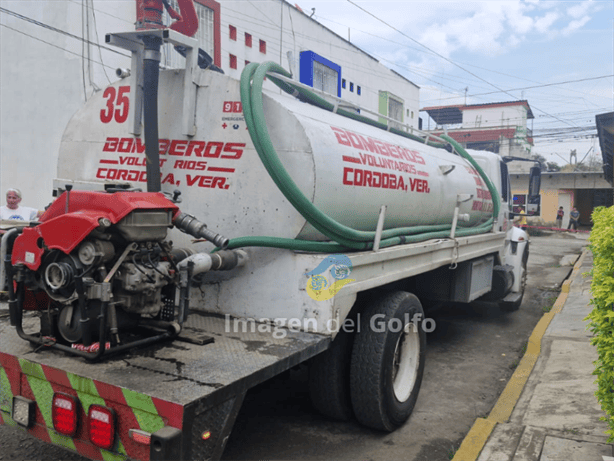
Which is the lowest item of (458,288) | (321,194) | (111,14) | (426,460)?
(426,460)


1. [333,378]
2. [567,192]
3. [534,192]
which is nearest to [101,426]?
[333,378]

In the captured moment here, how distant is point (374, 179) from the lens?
4.10 metres

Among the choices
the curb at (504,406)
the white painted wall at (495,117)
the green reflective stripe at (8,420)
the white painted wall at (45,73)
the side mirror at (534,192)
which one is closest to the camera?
the green reflective stripe at (8,420)

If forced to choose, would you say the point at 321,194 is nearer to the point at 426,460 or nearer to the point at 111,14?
the point at 426,460

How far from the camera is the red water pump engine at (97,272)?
2623mm

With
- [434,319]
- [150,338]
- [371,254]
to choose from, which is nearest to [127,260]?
[150,338]

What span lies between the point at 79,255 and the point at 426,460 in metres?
2.64

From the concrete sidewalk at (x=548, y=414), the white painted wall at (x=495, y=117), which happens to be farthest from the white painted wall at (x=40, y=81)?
the white painted wall at (x=495, y=117)

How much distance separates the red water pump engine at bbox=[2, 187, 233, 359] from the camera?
262 centimetres

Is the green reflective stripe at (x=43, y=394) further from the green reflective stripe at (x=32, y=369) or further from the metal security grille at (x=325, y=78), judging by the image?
the metal security grille at (x=325, y=78)

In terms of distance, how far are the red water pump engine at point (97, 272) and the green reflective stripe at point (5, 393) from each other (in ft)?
0.70

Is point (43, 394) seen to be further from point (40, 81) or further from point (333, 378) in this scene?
point (40, 81)

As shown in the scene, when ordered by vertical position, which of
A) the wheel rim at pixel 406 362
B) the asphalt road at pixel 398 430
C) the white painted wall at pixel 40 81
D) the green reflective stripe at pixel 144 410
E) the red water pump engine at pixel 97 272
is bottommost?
the asphalt road at pixel 398 430

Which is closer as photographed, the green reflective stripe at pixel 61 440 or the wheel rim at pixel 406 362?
the green reflective stripe at pixel 61 440
